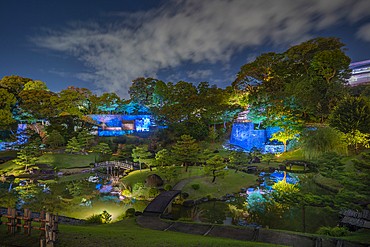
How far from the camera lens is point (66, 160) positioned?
28250mm

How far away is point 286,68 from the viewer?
3938 cm

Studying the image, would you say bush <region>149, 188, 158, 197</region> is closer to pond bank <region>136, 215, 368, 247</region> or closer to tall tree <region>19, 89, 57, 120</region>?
pond bank <region>136, 215, 368, 247</region>

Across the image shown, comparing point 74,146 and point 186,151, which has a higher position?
point 74,146

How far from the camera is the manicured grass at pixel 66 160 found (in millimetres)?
26587

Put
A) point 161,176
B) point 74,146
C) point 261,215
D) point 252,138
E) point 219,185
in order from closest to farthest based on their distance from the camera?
1. point 261,215
2. point 219,185
3. point 161,176
4. point 74,146
5. point 252,138

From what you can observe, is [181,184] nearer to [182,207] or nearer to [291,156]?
[182,207]

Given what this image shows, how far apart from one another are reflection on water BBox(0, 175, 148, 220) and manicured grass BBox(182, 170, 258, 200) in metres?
5.06

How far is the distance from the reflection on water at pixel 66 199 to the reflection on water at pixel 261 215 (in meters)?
5.90

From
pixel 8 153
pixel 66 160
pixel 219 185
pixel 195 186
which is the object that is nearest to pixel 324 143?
pixel 219 185

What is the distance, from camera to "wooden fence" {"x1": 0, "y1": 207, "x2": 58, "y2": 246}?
16.0ft

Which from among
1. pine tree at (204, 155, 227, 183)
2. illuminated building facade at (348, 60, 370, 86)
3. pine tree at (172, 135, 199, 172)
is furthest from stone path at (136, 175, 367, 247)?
illuminated building facade at (348, 60, 370, 86)

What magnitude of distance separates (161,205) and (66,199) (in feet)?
34.8

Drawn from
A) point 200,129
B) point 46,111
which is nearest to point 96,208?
point 200,129

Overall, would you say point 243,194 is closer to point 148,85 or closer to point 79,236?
point 79,236
